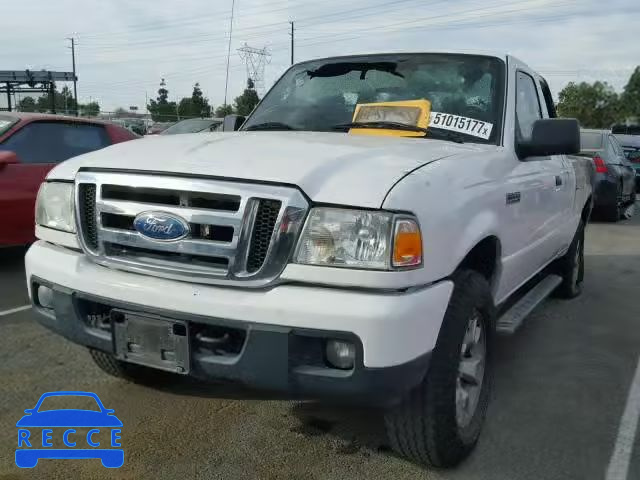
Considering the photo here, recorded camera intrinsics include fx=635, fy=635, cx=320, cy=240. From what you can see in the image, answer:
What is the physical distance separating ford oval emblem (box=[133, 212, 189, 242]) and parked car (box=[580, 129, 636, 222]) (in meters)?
9.33

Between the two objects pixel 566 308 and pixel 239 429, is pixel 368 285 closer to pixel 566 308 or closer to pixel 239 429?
pixel 239 429

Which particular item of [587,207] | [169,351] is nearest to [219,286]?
[169,351]

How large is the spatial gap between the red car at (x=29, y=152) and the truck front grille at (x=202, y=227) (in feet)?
12.5

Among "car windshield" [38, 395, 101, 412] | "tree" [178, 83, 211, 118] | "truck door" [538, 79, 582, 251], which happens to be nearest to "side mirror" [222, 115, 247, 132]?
"car windshield" [38, 395, 101, 412]

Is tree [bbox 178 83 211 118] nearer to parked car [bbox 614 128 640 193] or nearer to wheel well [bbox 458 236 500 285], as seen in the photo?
parked car [bbox 614 128 640 193]

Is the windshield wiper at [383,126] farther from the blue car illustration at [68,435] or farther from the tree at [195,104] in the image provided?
the tree at [195,104]

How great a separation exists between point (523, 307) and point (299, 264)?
2.02 metres

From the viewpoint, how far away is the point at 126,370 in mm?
3355

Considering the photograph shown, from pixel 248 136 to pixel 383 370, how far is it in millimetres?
1478

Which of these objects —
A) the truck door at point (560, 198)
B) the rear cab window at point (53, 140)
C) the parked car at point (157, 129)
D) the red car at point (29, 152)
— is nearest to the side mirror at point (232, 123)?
the truck door at point (560, 198)

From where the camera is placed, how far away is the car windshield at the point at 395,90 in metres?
3.44

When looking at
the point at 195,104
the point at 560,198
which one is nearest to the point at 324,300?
the point at 560,198

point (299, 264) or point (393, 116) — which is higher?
point (393, 116)

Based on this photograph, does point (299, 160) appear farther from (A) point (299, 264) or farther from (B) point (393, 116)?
(B) point (393, 116)
